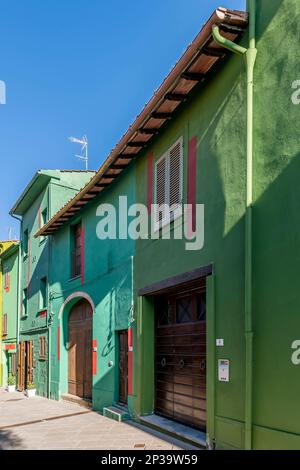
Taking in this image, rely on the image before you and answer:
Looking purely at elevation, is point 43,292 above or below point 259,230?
below

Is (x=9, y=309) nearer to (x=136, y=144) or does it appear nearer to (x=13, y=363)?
(x=13, y=363)

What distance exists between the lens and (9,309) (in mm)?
26000

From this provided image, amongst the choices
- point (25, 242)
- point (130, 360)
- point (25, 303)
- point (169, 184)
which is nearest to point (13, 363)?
point (25, 303)

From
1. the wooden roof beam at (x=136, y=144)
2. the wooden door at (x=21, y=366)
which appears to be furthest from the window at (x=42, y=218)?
the wooden roof beam at (x=136, y=144)

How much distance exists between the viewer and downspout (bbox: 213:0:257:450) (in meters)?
6.66

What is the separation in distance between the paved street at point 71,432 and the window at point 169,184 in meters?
3.95

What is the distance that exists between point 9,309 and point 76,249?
10.7 metres

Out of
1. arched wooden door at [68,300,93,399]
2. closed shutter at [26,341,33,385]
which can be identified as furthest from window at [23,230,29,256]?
arched wooden door at [68,300,93,399]

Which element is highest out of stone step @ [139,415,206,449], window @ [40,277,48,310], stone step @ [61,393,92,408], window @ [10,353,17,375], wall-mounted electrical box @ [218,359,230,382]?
window @ [40,277,48,310]

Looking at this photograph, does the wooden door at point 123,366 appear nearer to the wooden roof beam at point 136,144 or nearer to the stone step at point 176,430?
the stone step at point 176,430

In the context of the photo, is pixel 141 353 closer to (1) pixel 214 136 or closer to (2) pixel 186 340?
(2) pixel 186 340

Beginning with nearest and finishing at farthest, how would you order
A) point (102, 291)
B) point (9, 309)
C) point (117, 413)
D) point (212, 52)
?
point (212, 52), point (117, 413), point (102, 291), point (9, 309)

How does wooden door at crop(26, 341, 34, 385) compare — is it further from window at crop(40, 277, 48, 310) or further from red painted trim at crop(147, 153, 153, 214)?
red painted trim at crop(147, 153, 153, 214)

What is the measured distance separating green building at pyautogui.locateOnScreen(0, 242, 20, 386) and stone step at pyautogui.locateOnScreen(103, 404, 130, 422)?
499 inches
